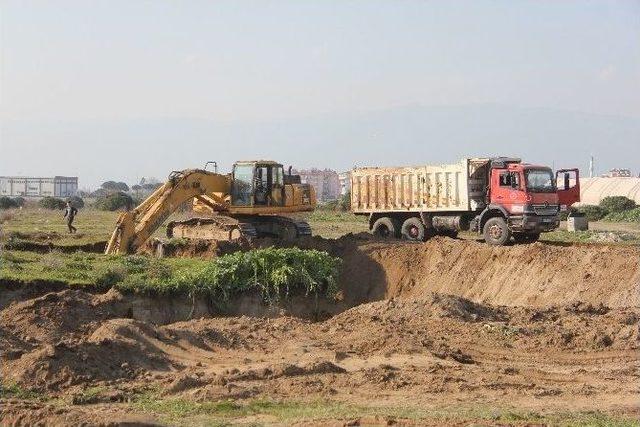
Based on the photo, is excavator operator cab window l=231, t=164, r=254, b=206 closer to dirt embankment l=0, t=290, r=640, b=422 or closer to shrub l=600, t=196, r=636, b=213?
dirt embankment l=0, t=290, r=640, b=422

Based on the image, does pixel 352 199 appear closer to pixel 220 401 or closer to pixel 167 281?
pixel 167 281

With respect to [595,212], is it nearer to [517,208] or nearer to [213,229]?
[517,208]

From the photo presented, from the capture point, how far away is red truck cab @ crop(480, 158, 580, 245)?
3102 centimetres

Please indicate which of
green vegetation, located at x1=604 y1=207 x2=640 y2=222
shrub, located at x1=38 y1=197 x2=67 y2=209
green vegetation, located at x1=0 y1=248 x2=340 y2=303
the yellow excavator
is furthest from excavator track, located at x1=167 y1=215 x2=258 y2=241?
shrub, located at x1=38 y1=197 x2=67 y2=209

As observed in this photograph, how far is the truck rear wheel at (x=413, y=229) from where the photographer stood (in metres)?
34.0

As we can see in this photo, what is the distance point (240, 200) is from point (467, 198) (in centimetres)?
739

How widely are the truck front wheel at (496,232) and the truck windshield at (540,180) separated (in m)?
1.44

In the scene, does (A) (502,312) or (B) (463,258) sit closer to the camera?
(A) (502,312)

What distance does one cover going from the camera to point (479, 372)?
16.3 m

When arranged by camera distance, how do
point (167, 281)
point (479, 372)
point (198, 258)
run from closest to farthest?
point (479, 372) → point (167, 281) → point (198, 258)

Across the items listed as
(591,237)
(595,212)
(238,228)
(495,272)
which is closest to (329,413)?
(495,272)

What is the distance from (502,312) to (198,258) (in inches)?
409

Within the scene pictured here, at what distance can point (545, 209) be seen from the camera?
3128 cm

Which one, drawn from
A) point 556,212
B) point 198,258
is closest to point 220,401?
point 198,258
